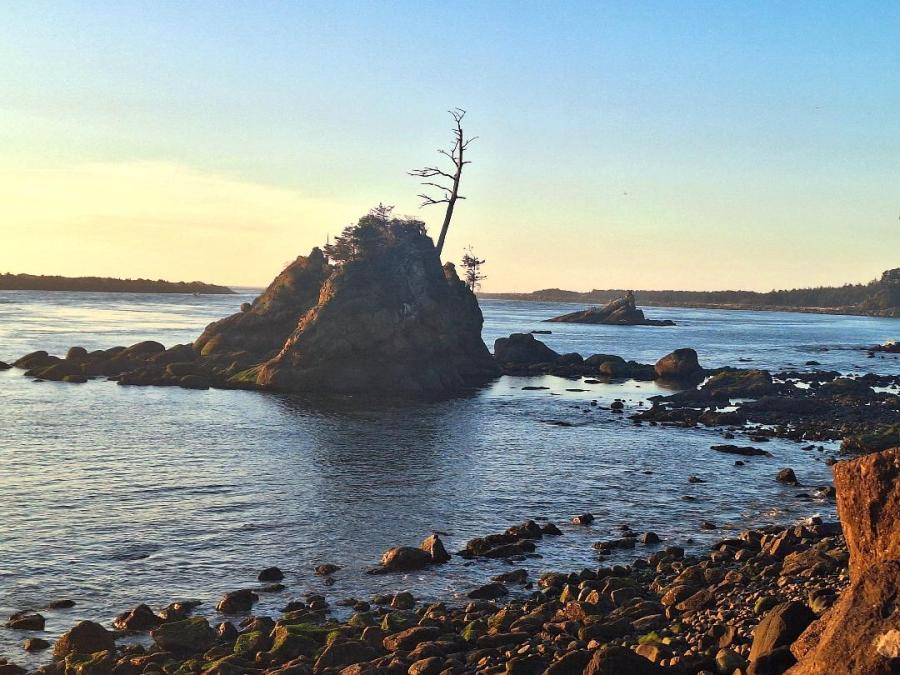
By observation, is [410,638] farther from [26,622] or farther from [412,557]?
[26,622]

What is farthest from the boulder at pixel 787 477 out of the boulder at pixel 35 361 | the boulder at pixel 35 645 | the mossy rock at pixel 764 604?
the boulder at pixel 35 361

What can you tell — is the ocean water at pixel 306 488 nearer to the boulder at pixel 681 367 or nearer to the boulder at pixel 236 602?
the boulder at pixel 236 602

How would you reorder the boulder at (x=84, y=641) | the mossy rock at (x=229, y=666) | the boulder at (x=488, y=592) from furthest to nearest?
the boulder at (x=488, y=592), the boulder at (x=84, y=641), the mossy rock at (x=229, y=666)

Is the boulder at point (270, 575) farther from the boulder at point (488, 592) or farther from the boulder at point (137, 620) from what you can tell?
the boulder at point (488, 592)

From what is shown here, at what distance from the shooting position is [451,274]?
92688mm

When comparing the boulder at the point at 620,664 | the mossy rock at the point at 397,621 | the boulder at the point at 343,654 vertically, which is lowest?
the mossy rock at the point at 397,621

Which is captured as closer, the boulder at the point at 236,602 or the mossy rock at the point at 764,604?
the mossy rock at the point at 764,604

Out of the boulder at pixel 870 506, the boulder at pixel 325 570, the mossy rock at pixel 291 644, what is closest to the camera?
the boulder at pixel 870 506

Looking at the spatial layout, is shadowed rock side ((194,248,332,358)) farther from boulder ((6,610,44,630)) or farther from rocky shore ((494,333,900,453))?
boulder ((6,610,44,630))

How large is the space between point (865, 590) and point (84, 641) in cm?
1739

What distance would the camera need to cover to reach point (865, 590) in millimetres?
13141

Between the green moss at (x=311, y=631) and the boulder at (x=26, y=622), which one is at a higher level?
the green moss at (x=311, y=631)

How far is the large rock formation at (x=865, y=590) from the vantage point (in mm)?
12312

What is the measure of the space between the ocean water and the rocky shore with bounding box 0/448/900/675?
107cm
